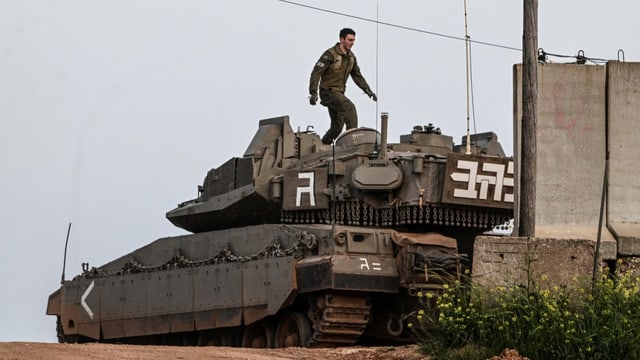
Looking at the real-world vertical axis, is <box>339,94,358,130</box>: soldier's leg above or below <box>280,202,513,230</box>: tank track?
above

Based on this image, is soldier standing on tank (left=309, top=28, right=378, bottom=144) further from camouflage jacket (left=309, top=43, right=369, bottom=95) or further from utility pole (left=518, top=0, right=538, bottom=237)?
utility pole (left=518, top=0, right=538, bottom=237)

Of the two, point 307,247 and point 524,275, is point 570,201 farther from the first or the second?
point 307,247

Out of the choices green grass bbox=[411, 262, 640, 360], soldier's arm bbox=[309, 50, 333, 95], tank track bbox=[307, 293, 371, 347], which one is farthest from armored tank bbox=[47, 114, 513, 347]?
green grass bbox=[411, 262, 640, 360]

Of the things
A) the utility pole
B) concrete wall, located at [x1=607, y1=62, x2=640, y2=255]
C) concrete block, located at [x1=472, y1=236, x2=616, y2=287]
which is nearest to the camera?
concrete block, located at [x1=472, y1=236, x2=616, y2=287]

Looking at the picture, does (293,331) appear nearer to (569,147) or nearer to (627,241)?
(569,147)

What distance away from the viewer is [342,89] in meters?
21.7

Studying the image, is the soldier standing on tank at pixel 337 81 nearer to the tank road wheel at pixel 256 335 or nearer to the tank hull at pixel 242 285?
the tank hull at pixel 242 285

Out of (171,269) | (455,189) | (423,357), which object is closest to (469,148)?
(455,189)

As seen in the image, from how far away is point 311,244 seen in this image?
743 inches

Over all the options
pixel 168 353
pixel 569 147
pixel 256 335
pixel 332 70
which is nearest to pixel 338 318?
pixel 256 335

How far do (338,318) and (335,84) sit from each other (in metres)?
4.30

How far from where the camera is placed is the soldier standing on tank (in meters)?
21.4

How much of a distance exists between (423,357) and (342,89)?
347 inches

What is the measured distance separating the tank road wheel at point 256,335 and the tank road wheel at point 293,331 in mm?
352
